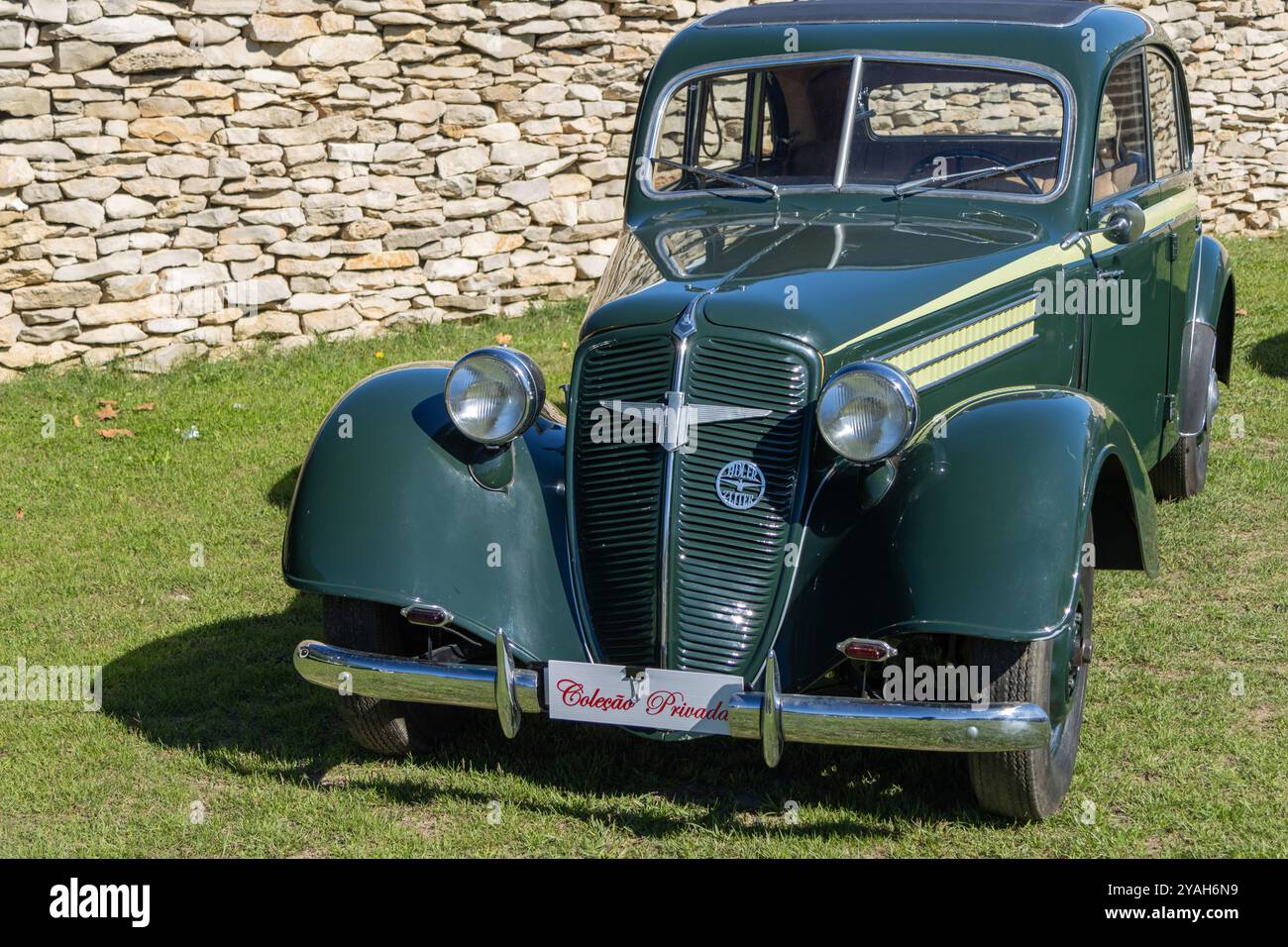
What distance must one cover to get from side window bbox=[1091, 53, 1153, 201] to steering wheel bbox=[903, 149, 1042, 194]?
22 cm

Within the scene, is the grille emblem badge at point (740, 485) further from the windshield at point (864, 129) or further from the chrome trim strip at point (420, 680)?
the windshield at point (864, 129)

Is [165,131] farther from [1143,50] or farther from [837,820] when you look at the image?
[837,820]

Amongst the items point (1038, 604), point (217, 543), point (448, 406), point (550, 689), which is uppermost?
point (448, 406)

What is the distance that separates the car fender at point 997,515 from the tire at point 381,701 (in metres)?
1.37

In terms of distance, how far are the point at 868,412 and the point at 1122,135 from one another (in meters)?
2.12

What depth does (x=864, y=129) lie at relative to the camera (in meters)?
4.63

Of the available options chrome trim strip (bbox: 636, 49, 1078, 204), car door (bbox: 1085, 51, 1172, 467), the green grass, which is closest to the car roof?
chrome trim strip (bbox: 636, 49, 1078, 204)

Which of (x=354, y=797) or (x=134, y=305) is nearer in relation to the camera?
(x=354, y=797)

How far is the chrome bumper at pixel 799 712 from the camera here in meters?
3.17

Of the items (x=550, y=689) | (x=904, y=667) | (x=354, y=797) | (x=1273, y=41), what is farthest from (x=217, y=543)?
(x=1273, y=41)

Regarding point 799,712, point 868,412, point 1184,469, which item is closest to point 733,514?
point 868,412

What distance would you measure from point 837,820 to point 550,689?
2.79 ft

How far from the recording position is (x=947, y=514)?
338 centimetres

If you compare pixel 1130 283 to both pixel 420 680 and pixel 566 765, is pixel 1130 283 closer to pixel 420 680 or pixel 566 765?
pixel 566 765
